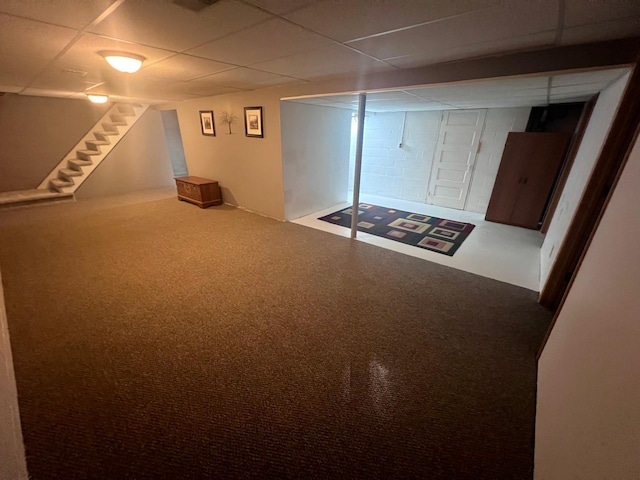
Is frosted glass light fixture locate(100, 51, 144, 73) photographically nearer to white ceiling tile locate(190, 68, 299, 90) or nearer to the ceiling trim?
white ceiling tile locate(190, 68, 299, 90)

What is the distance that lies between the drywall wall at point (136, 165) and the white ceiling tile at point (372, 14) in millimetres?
6805

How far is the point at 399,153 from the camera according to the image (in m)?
6.26

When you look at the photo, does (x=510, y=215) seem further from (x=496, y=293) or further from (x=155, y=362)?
(x=155, y=362)

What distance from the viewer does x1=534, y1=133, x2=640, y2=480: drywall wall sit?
0.78m

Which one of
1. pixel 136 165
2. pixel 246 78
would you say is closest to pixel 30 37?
pixel 246 78

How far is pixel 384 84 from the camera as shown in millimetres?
2844

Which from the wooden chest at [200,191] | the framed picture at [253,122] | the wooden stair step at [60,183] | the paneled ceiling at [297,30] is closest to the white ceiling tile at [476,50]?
the paneled ceiling at [297,30]

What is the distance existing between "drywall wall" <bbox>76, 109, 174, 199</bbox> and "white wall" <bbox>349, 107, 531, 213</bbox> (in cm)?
537

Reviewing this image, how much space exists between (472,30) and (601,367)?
1.94m

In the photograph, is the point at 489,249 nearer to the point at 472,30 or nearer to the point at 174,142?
the point at 472,30

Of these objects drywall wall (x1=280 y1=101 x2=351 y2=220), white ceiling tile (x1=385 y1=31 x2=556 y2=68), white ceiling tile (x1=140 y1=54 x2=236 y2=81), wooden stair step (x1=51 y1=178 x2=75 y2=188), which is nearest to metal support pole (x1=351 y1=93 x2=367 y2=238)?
white ceiling tile (x1=385 y1=31 x2=556 y2=68)

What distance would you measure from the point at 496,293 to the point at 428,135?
428 centimetres

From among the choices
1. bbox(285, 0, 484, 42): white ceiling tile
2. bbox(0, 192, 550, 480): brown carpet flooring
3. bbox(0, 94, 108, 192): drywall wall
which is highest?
bbox(285, 0, 484, 42): white ceiling tile

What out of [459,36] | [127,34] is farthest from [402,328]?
[127,34]
